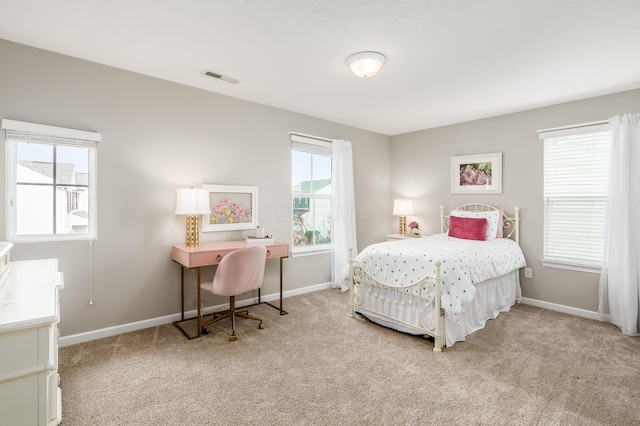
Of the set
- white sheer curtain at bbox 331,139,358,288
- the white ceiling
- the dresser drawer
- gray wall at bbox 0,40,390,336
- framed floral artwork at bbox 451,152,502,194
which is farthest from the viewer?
white sheer curtain at bbox 331,139,358,288

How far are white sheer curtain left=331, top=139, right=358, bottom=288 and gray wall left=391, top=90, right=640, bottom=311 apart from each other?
4.11 ft

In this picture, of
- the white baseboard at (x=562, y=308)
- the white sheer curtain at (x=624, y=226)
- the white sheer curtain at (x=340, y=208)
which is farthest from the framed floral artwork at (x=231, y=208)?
the white sheer curtain at (x=624, y=226)

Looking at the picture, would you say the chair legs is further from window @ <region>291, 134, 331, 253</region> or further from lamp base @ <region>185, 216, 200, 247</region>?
window @ <region>291, 134, 331, 253</region>

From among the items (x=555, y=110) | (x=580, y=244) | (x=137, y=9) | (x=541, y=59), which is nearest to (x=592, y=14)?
(x=541, y=59)

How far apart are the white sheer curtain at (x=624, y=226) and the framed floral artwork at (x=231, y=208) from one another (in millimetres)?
3871

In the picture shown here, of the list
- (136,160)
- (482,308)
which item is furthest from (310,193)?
(482,308)

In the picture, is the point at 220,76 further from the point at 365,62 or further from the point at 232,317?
the point at 232,317

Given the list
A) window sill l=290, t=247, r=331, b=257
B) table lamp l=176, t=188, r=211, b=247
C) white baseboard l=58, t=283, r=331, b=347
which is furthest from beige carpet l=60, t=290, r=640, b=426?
window sill l=290, t=247, r=331, b=257

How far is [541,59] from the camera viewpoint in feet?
9.08

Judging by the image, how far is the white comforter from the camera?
286cm

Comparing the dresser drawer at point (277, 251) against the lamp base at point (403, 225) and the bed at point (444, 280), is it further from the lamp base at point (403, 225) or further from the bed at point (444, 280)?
the lamp base at point (403, 225)

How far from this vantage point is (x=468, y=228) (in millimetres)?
4176

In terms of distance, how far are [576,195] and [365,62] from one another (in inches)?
119

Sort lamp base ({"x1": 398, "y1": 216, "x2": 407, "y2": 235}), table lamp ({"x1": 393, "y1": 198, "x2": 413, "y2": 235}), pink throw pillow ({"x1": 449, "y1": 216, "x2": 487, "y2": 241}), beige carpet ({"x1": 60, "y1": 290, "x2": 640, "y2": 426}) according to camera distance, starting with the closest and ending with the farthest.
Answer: beige carpet ({"x1": 60, "y1": 290, "x2": 640, "y2": 426}), pink throw pillow ({"x1": 449, "y1": 216, "x2": 487, "y2": 241}), table lamp ({"x1": 393, "y1": 198, "x2": 413, "y2": 235}), lamp base ({"x1": 398, "y1": 216, "x2": 407, "y2": 235})
